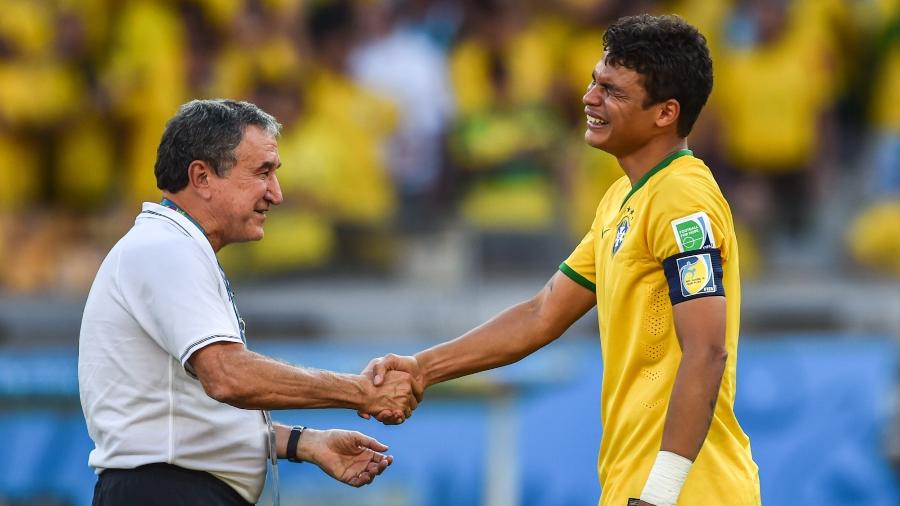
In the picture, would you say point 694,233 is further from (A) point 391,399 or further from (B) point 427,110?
(B) point 427,110

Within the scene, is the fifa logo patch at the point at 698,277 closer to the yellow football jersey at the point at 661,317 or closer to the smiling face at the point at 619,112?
the yellow football jersey at the point at 661,317

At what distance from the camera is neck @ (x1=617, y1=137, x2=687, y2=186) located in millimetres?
4547

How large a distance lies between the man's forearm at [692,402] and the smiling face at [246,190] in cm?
148

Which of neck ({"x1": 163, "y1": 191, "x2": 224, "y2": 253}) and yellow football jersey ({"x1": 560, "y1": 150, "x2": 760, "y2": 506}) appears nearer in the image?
yellow football jersey ({"x1": 560, "y1": 150, "x2": 760, "y2": 506})

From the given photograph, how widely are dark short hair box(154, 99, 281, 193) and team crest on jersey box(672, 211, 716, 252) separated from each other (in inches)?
56.8

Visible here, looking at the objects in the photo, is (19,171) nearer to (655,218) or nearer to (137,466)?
(137,466)

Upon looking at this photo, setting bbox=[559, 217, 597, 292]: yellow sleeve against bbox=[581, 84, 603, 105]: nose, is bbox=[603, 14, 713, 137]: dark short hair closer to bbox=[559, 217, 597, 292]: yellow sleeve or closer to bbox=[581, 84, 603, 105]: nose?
bbox=[581, 84, 603, 105]: nose

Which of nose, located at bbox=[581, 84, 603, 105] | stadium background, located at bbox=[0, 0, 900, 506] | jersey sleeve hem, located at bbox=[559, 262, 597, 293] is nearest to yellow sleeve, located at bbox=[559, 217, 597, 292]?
jersey sleeve hem, located at bbox=[559, 262, 597, 293]

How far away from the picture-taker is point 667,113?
4.50 meters

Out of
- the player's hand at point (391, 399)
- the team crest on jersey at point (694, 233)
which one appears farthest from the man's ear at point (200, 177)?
the team crest on jersey at point (694, 233)

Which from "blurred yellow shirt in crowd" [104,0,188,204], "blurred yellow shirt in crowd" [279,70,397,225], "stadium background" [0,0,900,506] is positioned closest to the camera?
"stadium background" [0,0,900,506]

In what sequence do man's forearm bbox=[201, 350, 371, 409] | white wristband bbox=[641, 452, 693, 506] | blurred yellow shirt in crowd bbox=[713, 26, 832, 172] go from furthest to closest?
blurred yellow shirt in crowd bbox=[713, 26, 832, 172] < man's forearm bbox=[201, 350, 371, 409] < white wristband bbox=[641, 452, 693, 506]

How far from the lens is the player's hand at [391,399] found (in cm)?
497

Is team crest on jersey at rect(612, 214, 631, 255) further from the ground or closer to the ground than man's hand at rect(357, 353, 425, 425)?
further from the ground
